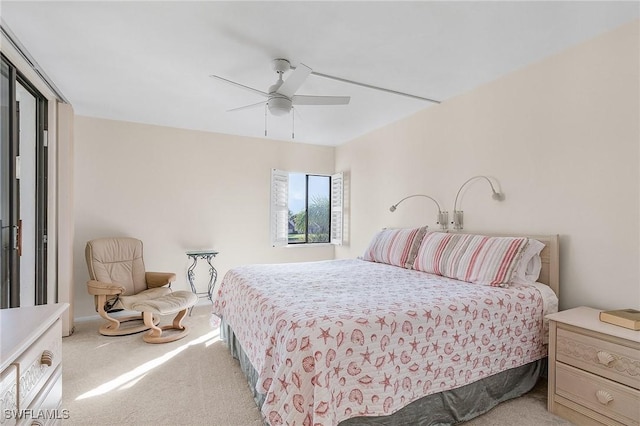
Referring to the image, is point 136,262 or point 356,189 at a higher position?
point 356,189

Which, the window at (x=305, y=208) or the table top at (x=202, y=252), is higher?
the window at (x=305, y=208)

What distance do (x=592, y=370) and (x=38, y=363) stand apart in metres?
2.71

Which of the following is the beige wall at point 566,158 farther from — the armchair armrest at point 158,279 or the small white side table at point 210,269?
the armchair armrest at point 158,279

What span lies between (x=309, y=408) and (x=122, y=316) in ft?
11.2

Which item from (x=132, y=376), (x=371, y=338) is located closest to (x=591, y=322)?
(x=371, y=338)

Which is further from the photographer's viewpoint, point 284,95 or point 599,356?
point 284,95

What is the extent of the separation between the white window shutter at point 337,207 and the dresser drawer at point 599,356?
11.5 ft

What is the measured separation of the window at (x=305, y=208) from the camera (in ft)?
16.2

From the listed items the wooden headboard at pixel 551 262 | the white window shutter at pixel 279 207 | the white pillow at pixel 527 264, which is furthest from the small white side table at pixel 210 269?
the wooden headboard at pixel 551 262

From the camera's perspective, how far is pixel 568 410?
6.32 ft

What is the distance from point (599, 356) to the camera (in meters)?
1.79

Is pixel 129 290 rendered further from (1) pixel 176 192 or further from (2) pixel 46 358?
(2) pixel 46 358

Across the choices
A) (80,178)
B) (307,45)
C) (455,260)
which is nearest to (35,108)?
(80,178)

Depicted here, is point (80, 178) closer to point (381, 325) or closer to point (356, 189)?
point (356, 189)
